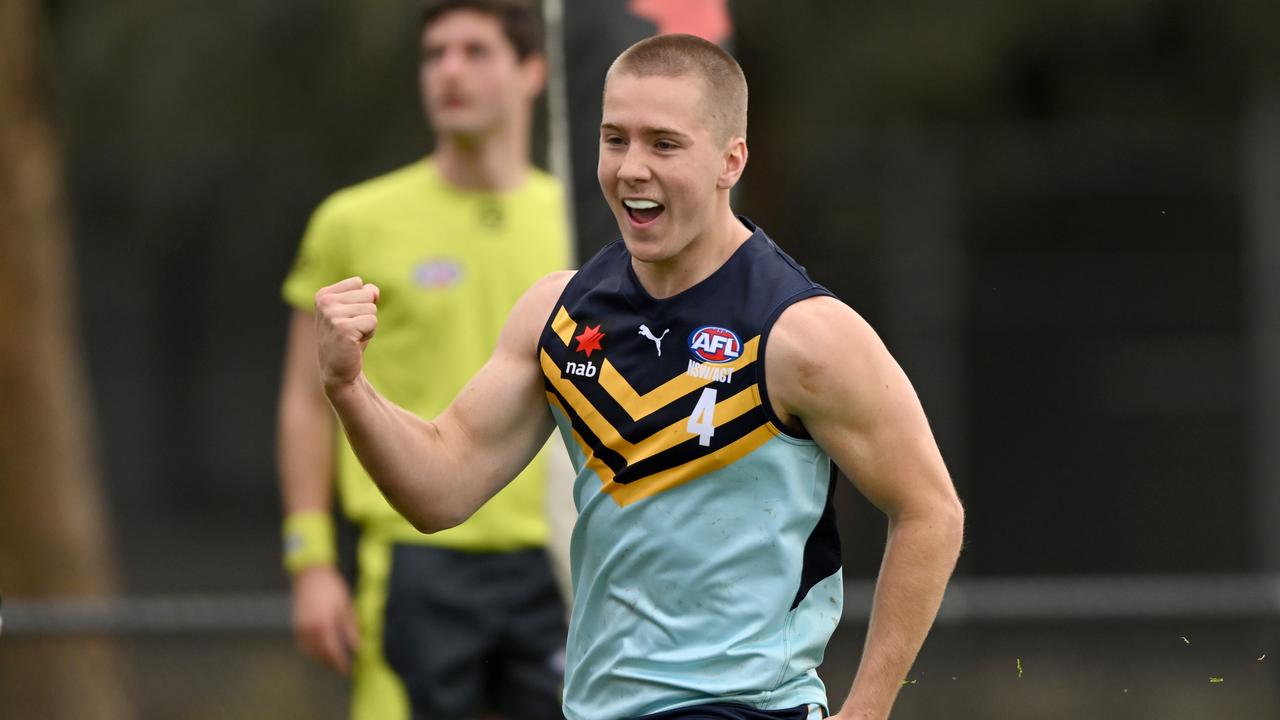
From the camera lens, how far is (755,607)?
3684mm

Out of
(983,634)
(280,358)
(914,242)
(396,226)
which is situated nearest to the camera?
(396,226)

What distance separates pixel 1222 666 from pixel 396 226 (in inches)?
299

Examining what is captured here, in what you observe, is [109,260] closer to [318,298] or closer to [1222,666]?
[1222,666]

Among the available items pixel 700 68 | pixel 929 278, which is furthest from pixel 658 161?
pixel 929 278

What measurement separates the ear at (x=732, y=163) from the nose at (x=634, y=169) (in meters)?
0.19

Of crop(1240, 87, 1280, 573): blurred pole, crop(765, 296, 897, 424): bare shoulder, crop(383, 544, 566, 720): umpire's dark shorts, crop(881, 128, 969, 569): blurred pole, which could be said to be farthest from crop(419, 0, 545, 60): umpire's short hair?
crop(1240, 87, 1280, 573): blurred pole

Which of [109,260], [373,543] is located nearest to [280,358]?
[109,260]

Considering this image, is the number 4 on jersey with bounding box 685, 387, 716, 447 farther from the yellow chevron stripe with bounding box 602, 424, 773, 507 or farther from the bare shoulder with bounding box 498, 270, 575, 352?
the bare shoulder with bounding box 498, 270, 575, 352

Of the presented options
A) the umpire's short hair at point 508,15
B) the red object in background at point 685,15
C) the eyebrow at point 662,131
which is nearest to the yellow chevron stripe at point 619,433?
the eyebrow at point 662,131

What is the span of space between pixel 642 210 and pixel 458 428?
24.7 inches

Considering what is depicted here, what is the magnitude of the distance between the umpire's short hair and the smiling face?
250 centimetres

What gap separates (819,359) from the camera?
3545 millimetres

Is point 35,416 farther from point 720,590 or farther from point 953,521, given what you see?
point 953,521

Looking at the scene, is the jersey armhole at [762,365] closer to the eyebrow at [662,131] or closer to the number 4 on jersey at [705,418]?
the number 4 on jersey at [705,418]
